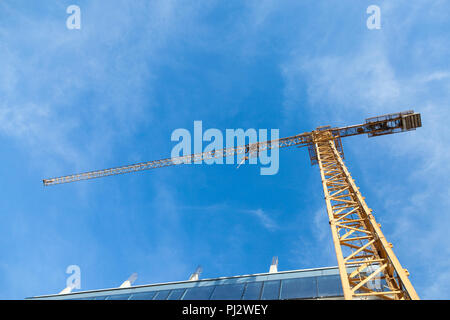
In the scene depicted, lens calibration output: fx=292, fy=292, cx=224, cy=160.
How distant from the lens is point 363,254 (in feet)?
53.1

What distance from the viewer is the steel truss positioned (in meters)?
11.1

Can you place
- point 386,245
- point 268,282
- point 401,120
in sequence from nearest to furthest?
point 386,245 < point 268,282 < point 401,120

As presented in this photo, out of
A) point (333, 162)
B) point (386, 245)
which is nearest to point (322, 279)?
point (386, 245)

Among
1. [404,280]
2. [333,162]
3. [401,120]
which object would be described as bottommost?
[404,280]

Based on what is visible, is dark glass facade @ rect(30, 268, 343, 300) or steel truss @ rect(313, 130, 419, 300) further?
dark glass facade @ rect(30, 268, 343, 300)

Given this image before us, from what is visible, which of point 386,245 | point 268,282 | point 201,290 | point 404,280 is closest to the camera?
point 404,280

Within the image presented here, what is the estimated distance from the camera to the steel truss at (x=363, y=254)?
11.1 m

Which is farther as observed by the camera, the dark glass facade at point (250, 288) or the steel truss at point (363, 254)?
the dark glass facade at point (250, 288)
